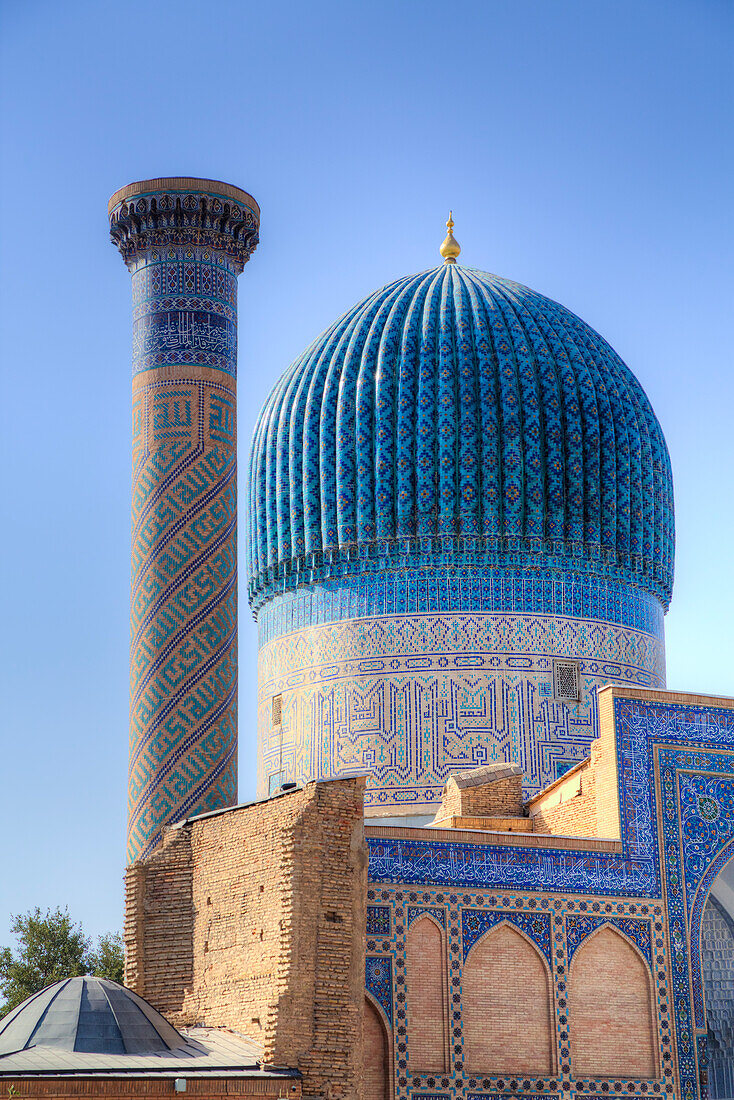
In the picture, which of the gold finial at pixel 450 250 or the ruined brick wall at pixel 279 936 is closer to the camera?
the ruined brick wall at pixel 279 936

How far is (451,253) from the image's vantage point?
15.8 metres

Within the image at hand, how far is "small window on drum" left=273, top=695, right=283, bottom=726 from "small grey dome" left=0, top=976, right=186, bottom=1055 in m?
5.02

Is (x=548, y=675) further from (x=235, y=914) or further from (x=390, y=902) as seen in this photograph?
(x=235, y=914)


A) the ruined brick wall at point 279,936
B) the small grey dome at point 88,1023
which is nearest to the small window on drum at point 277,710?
the ruined brick wall at point 279,936

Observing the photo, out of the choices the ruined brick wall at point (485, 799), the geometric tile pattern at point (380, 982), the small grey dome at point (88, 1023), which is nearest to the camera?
the small grey dome at point (88, 1023)

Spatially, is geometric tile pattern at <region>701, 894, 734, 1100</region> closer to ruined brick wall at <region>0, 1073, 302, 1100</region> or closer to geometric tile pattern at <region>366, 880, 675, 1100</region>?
geometric tile pattern at <region>366, 880, 675, 1100</region>

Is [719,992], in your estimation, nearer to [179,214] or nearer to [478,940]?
[478,940]

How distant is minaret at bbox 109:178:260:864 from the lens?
12055 millimetres

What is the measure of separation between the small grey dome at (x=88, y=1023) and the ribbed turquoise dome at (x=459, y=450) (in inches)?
213

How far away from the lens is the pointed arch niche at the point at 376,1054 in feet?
34.8

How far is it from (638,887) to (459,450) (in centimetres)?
408

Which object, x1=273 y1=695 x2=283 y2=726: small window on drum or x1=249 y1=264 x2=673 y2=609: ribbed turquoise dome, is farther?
x1=273 y1=695 x2=283 y2=726: small window on drum

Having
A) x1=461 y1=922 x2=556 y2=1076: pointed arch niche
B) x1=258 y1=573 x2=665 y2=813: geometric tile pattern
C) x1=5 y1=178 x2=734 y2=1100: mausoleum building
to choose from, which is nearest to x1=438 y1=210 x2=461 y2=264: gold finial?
x1=5 y1=178 x2=734 y2=1100: mausoleum building

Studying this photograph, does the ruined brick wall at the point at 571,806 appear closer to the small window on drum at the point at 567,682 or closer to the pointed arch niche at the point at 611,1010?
the pointed arch niche at the point at 611,1010
